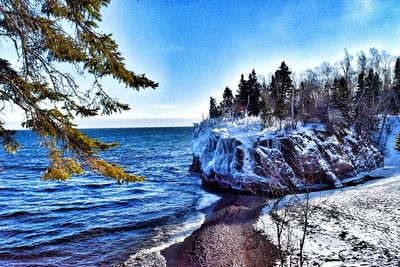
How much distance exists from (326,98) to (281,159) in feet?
63.5

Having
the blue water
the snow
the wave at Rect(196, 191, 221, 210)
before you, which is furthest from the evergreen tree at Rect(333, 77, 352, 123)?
the blue water

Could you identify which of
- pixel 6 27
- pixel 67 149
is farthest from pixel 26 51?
pixel 67 149

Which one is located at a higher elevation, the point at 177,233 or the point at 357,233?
the point at 357,233

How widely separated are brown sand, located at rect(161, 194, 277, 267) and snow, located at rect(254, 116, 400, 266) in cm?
74

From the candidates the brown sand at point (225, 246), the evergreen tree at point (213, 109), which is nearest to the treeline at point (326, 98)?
the evergreen tree at point (213, 109)

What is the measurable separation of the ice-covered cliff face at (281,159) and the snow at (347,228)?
3596 mm

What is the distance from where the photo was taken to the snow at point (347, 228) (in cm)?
1011

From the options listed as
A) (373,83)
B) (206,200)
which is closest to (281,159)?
(206,200)

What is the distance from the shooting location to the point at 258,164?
24.5 m

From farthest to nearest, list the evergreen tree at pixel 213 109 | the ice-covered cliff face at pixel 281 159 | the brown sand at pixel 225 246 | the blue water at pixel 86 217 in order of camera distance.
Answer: the evergreen tree at pixel 213 109 → the ice-covered cliff face at pixel 281 159 → the blue water at pixel 86 217 → the brown sand at pixel 225 246

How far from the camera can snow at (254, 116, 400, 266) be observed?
398 inches

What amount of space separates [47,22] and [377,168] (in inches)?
1446

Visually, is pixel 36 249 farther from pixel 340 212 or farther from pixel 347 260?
pixel 340 212

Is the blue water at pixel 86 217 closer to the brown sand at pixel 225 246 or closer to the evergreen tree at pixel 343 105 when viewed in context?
the brown sand at pixel 225 246
